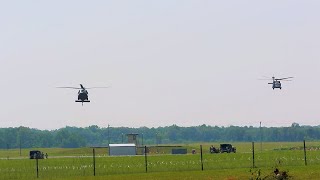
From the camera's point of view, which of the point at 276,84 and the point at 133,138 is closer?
the point at 276,84

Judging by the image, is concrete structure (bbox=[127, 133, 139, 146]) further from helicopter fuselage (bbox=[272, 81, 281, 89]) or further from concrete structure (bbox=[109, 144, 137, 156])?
helicopter fuselage (bbox=[272, 81, 281, 89])

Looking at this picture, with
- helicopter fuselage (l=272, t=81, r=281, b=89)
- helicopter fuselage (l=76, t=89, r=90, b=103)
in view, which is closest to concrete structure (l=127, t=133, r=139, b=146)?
helicopter fuselage (l=272, t=81, r=281, b=89)

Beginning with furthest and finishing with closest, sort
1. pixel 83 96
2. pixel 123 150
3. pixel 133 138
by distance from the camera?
1. pixel 133 138
2. pixel 123 150
3. pixel 83 96

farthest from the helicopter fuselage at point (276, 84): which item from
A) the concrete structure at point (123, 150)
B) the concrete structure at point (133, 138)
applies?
the concrete structure at point (133, 138)

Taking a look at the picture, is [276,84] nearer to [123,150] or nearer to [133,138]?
[123,150]

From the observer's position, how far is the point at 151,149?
144 metres

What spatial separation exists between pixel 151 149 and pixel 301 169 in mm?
95514

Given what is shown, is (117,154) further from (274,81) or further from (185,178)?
(185,178)

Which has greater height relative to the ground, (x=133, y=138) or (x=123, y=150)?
A: (x=133, y=138)

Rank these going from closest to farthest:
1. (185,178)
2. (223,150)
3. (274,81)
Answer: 1. (185,178)
2. (274,81)
3. (223,150)

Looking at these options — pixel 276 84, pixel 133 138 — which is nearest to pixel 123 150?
pixel 133 138

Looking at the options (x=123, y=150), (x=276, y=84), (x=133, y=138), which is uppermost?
(x=276, y=84)

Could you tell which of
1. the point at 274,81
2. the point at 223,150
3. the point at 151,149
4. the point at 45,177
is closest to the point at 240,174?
the point at 45,177

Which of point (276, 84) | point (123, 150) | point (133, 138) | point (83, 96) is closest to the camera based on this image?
point (83, 96)
